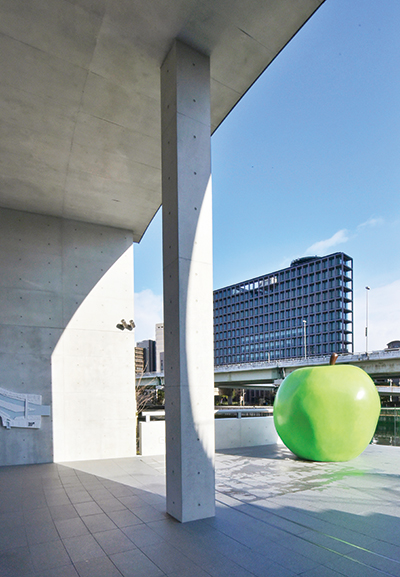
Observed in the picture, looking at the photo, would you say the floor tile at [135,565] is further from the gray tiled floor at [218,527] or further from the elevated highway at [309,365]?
the elevated highway at [309,365]

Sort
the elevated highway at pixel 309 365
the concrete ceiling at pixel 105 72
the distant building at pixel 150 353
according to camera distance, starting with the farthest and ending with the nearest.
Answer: the distant building at pixel 150 353, the elevated highway at pixel 309 365, the concrete ceiling at pixel 105 72

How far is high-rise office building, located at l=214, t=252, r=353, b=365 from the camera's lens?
94938 millimetres

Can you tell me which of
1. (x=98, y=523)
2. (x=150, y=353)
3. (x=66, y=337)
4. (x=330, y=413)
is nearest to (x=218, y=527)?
(x=98, y=523)

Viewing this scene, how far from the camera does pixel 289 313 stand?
341 feet

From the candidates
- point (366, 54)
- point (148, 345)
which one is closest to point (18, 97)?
point (366, 54)

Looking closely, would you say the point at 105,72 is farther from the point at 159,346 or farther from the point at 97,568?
the point at 159,346

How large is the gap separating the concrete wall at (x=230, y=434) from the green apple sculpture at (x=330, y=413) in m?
2.69

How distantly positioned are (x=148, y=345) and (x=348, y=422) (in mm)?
191663

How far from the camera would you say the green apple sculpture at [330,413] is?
301 inches

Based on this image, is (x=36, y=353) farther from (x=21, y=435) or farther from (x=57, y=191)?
(x=57, y=191)

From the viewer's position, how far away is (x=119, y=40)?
5.31 metres

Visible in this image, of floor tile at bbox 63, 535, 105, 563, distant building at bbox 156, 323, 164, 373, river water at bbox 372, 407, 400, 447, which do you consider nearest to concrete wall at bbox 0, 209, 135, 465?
floor tile at bbox 63, 535, 105, 563

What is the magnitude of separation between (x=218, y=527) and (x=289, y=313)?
102669mm

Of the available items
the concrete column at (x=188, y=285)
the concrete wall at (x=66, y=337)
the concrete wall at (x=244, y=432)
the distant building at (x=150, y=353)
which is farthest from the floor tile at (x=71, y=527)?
the distant building at (x=150, y=353)
